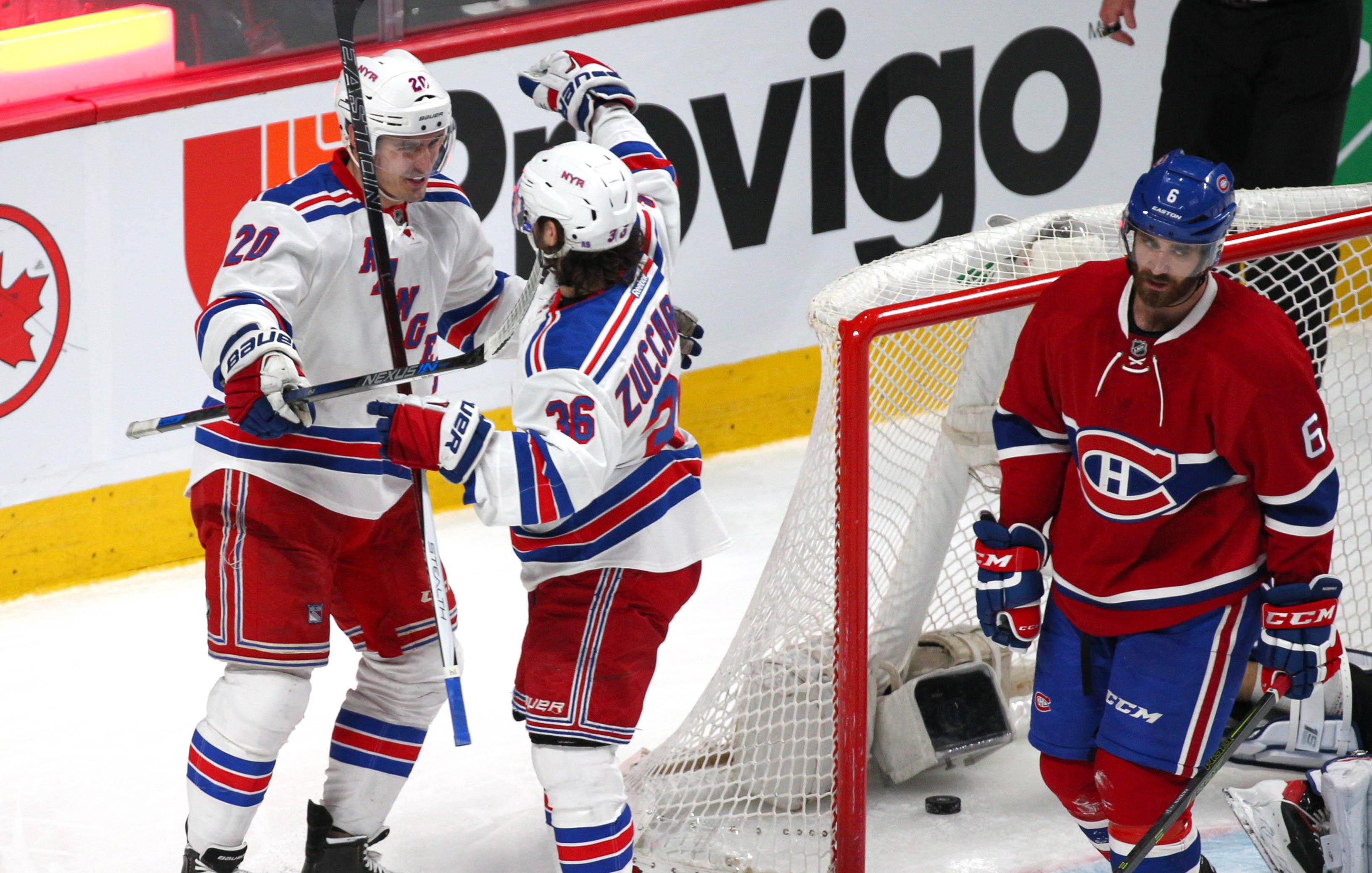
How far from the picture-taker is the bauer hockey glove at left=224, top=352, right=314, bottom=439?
2.53m

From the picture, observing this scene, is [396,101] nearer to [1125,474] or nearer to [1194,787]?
[1125,474]

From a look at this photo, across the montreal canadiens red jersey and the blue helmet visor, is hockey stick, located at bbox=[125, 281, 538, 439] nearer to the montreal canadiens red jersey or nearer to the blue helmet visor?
the montreal canadiens red jersey

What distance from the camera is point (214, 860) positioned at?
2.69m

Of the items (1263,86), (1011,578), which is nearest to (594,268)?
(1011,578)

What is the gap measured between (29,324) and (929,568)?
6.99 feet

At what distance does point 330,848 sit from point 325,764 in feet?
1.89

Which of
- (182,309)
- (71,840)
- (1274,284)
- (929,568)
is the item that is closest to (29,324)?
(182,309)

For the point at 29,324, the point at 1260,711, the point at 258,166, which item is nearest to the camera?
the point at 1260,711

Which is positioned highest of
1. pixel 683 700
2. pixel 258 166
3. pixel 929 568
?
pixel 258 166

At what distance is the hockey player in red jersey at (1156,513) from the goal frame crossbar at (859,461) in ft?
1.09

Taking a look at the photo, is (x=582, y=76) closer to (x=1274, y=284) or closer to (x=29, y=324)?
(x=1274, y=284)

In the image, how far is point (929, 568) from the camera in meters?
3.31

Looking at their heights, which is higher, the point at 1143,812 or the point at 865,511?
the point at 865,511

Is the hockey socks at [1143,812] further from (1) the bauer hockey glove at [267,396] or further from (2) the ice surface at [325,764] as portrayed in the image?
(1) the bauer hockey glove at [267,396]
